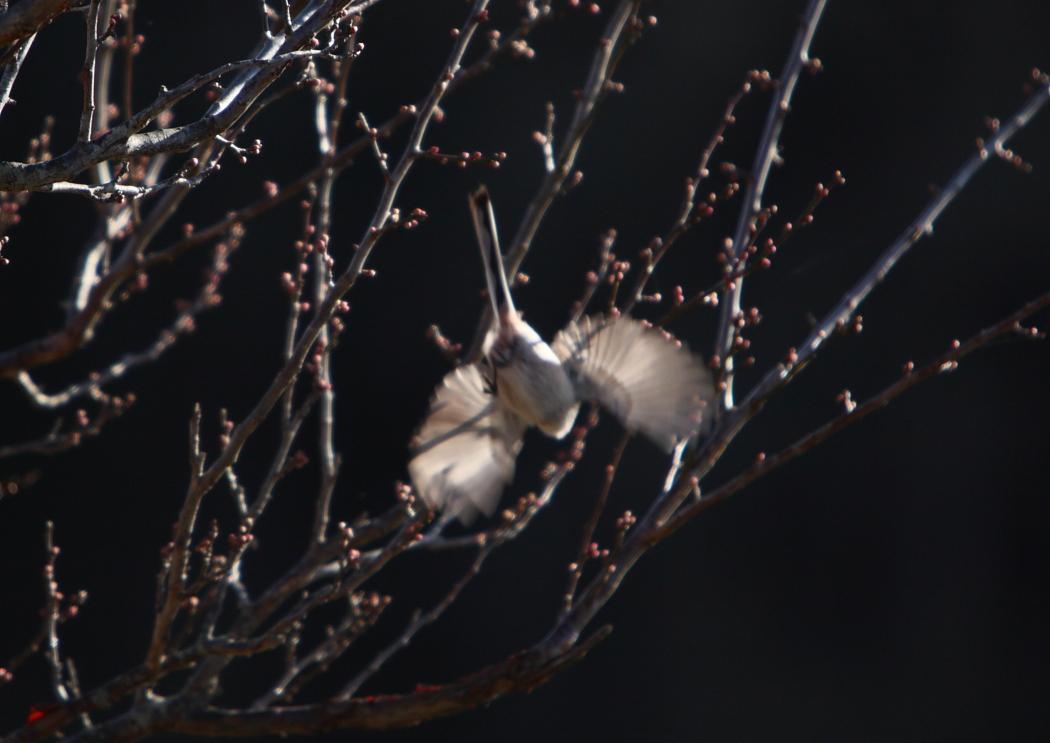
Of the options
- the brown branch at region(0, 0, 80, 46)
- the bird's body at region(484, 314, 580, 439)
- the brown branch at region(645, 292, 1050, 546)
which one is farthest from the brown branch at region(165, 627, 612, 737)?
the brown branch at region(0, 0, 80, 46)

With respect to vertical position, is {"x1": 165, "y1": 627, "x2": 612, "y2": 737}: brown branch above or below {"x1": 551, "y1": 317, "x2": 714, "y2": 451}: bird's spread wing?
below

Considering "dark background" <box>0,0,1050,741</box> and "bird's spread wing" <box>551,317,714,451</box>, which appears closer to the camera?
"bird's spread wing" <box>551,317,714,451</box>

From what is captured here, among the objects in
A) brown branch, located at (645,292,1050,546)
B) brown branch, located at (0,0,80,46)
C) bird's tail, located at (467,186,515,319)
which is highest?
bird's tail, located at (467,186,515,319)

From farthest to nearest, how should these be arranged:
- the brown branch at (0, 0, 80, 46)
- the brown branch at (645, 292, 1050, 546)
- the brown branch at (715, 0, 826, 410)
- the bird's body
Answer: the bird's body < the brown branch at (715, 0, 826, 410) < the brown branch at (645, 292, 1050, 546) < the brown branch at (0, 0, 80, 46)

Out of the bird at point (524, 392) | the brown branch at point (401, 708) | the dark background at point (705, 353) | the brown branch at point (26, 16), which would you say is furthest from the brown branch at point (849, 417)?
the dark background at point (705, 353)

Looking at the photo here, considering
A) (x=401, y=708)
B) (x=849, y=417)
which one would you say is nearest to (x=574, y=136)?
(x=849, y=417)

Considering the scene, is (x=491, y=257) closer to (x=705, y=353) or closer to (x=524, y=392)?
(x=524, y=392)

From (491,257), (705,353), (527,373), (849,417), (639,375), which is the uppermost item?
(705,353)

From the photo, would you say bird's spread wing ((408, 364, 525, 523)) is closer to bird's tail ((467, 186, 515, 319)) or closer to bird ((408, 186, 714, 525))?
bird ((408, 186, 714, 525))
